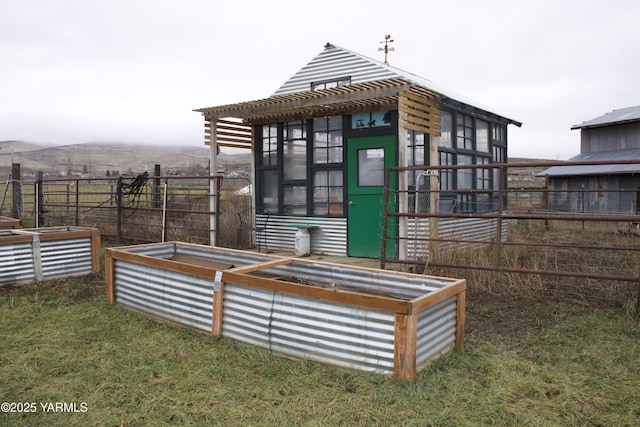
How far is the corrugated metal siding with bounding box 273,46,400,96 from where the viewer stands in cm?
1024

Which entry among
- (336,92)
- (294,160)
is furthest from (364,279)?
(294,160)

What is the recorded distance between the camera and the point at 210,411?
3.14m

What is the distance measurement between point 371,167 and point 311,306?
5.63 metres

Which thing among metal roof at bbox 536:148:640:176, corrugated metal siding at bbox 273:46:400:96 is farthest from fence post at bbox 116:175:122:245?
metal roof at bbox 536:148:640:176

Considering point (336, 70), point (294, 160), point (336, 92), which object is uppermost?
point (336, 70)

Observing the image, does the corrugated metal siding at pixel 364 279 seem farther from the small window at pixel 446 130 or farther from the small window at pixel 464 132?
the small window at pixel 464 132

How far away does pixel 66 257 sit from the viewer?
288 inches

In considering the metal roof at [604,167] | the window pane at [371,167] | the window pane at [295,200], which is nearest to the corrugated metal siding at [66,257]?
the window pane at [295,200]

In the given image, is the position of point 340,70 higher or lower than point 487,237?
higher

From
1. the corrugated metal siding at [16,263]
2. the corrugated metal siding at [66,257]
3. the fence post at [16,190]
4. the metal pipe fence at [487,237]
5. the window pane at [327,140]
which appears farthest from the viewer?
the fence post at [16,190]

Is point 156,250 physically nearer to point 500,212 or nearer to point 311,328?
point 311,328

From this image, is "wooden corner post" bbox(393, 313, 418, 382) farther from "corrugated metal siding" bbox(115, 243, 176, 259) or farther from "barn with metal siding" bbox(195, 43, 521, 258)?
"barn with metal siding" bbox(195, 43, 521, 258)

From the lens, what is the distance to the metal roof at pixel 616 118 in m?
22.1

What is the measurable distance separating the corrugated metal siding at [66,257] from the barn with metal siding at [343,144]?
12.0 ft
